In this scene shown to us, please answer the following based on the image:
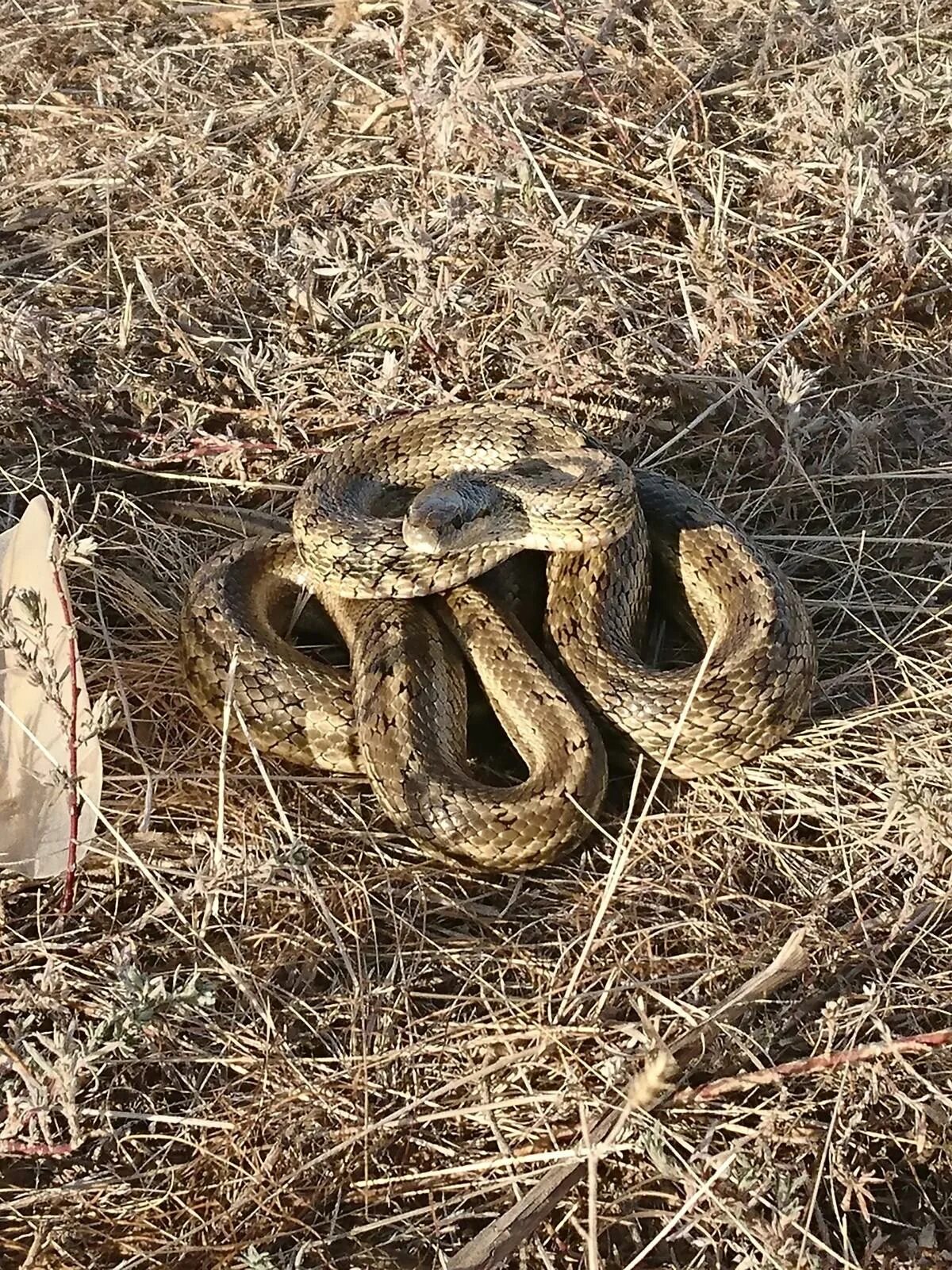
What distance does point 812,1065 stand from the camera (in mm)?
2941

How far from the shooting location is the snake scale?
3539 millimetres

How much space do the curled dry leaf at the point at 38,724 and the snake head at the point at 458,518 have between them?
3.59 feet

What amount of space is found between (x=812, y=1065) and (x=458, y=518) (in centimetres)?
190

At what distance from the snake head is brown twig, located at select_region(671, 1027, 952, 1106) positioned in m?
1.75

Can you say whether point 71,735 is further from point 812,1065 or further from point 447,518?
point 812,1065

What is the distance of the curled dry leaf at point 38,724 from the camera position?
128 inches

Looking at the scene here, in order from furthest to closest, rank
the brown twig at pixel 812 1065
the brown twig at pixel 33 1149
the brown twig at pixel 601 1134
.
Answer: the brown twig at pixel 812 1065
the brown twig at pixel 33 1149
the brown twig at pixel 601 1134

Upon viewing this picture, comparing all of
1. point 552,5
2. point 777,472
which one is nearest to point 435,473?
point 777,472

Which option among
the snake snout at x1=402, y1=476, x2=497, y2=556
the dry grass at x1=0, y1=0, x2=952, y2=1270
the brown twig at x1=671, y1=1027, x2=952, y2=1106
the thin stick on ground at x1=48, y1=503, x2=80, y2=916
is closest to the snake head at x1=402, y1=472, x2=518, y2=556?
the snake snout at x1=402, y1=476, x2=497, y2=556

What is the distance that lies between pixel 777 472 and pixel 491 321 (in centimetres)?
137

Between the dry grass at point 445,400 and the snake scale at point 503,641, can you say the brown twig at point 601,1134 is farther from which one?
the snake scale at point 503,641

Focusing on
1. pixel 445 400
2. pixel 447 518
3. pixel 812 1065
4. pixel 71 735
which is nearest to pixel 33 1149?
pixel 71 735

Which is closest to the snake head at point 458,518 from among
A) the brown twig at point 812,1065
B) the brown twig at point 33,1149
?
the brown twig at point 812,1065

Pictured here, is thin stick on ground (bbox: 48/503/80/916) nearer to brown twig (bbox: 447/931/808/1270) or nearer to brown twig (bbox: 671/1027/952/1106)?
brown twig (bbox: 447/931/808/1270)
